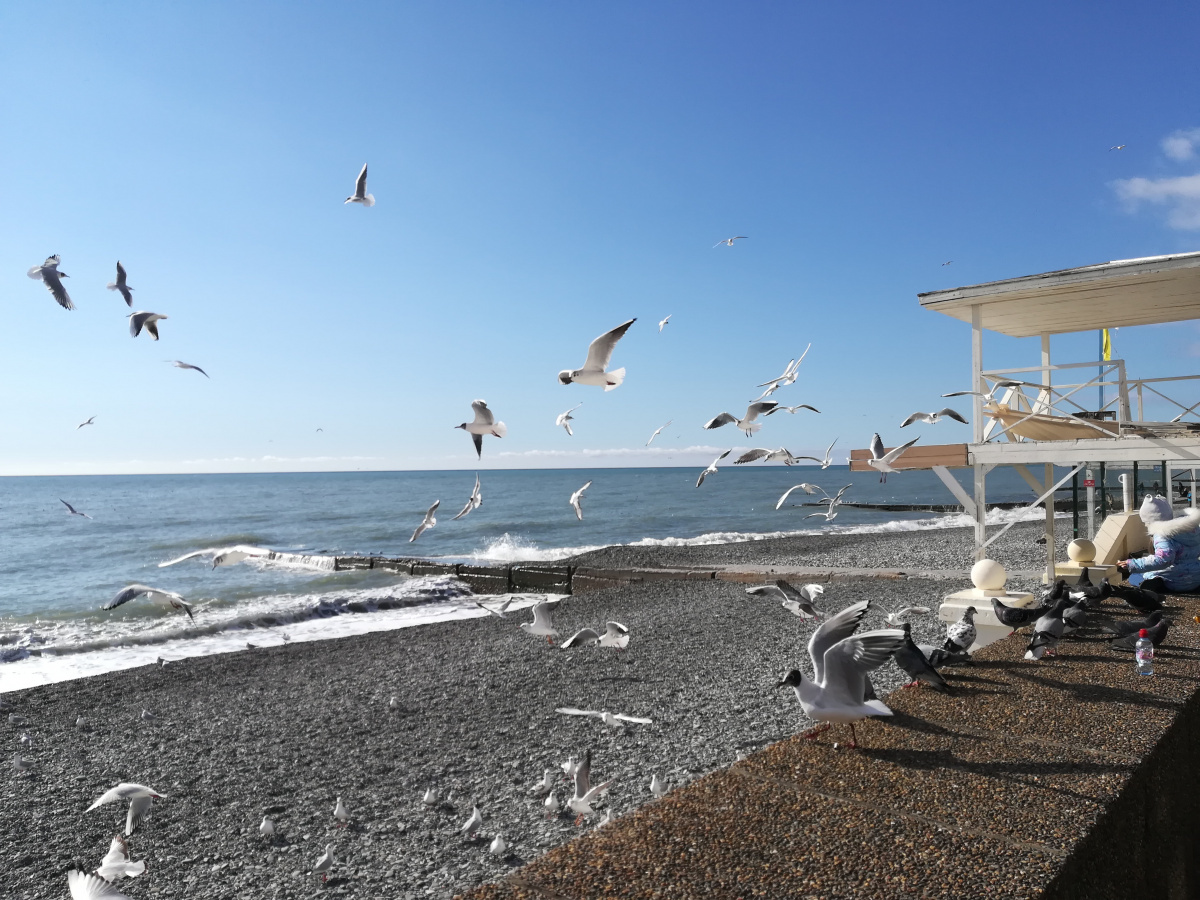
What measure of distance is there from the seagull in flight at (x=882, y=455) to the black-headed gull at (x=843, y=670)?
206 inches

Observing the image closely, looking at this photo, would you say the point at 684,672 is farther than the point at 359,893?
Yes

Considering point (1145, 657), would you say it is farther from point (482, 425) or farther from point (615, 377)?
point (482, 425)

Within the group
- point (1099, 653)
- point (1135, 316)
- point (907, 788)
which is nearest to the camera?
point (907, 788)

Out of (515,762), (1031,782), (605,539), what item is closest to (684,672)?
(515,762)

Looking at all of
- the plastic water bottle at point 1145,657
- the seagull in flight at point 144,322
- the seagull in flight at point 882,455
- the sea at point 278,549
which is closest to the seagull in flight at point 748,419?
the seagull in flight at point 882,455

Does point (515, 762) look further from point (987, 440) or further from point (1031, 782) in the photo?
point (987, 440)

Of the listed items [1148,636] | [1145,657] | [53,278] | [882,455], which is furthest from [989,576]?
[53,278]

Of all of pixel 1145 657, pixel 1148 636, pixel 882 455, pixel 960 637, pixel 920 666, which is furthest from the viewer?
pixel 882 455

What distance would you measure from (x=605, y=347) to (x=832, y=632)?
2.69 m

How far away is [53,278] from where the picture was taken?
719 centimetres

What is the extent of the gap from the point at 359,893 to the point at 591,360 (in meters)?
3.63

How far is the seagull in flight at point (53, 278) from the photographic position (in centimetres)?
707

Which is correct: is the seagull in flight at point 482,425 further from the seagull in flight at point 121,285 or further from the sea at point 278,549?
the sea at point 278,549

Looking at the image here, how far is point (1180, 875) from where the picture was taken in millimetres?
3699
